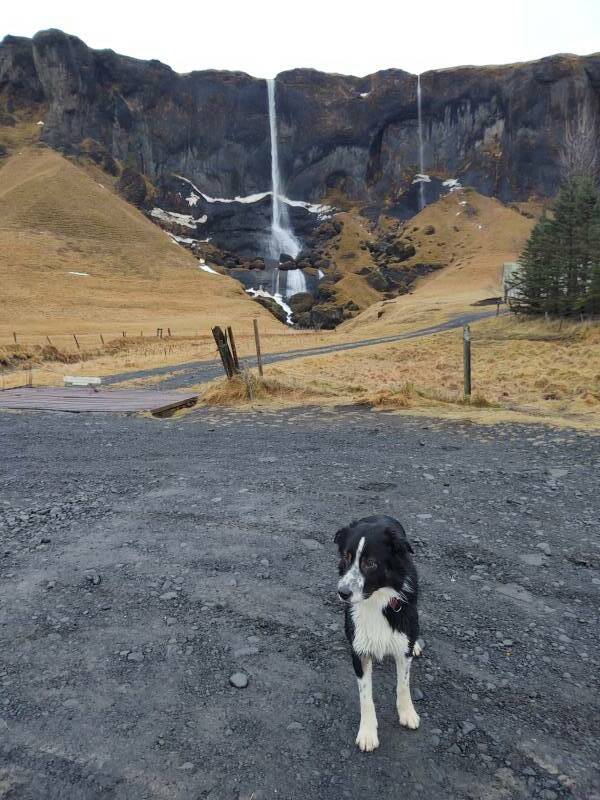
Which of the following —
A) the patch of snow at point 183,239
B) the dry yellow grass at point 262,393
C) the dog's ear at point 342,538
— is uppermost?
the patch of snow at point 183,239

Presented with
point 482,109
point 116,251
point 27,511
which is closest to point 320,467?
point 27,511

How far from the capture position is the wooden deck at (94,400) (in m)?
13.9

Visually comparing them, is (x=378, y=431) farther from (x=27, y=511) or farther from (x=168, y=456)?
(x=27, y=511)

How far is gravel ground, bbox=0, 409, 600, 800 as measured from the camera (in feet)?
9.18

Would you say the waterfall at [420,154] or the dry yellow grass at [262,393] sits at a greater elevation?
the waterfall at [420,154]

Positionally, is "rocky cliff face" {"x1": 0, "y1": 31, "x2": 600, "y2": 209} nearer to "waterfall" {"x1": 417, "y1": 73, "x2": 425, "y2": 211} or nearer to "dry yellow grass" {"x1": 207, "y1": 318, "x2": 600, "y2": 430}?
"waterfall" {"x1": 417, "y1": 73, "x2": 425, "y2": 211}

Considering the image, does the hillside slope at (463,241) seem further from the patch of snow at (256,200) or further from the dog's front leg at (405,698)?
the dog's front leg at (405,698)

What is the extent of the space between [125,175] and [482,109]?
9961cm

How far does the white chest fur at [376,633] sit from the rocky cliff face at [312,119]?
152m

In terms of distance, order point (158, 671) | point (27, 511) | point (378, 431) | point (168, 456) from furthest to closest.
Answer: point (378, 431) < point (168, 456) < point (27, 511) < point (158, 671)

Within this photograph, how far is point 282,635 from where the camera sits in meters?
3.93

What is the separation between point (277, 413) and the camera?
478 inches

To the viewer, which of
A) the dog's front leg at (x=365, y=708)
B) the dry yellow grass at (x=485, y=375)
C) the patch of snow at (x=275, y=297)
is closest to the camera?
the dog's front leg at (x=365, y=708)

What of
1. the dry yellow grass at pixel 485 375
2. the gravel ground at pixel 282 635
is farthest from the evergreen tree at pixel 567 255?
the gravel ground at pixel 282 635
